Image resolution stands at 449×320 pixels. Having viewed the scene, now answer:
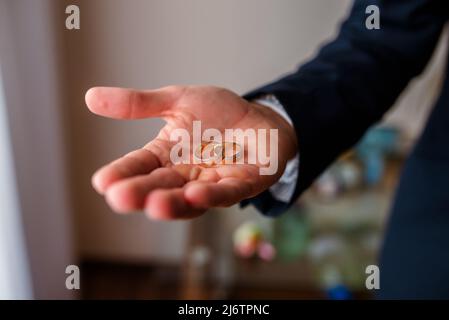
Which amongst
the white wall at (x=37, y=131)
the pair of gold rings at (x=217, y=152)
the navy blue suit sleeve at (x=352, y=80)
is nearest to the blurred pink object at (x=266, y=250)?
the white wall at (x=37, y=131)

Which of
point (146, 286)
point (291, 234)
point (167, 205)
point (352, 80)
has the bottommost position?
point (146, 286)

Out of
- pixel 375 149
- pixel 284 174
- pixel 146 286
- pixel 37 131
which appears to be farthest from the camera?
pixel 146 286

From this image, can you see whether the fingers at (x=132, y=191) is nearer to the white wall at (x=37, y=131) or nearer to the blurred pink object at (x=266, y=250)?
the white wall at (x=37, y=131)

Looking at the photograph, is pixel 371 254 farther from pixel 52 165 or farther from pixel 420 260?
pixel 52 165

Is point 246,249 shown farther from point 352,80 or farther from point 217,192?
point 217,192

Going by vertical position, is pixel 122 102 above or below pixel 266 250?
above

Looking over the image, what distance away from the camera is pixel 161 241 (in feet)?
3.67

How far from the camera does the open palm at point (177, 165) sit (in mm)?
233

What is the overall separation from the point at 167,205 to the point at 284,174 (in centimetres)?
17

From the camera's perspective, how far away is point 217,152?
0.31m

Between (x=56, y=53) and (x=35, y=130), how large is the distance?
0.14 metres

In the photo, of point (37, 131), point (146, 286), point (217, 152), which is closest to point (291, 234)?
point (146, 286)
